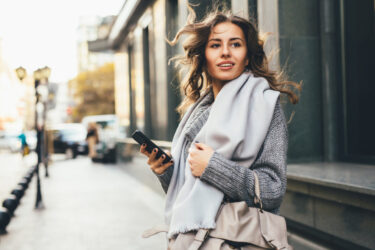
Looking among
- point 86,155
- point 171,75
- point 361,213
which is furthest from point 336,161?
point 86,155

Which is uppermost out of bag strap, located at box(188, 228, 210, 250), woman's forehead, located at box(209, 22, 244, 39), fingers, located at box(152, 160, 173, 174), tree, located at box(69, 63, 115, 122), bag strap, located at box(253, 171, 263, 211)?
tree, located at box(69, 63, 115, 122)

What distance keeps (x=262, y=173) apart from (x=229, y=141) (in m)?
0.21

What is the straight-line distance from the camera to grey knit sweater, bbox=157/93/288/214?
5.75ft

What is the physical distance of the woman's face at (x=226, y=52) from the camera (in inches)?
78.9

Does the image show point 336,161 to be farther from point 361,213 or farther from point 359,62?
point 361,213

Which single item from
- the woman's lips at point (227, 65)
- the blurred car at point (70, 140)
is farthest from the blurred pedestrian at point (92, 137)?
the woman's lips at point (227, 65)

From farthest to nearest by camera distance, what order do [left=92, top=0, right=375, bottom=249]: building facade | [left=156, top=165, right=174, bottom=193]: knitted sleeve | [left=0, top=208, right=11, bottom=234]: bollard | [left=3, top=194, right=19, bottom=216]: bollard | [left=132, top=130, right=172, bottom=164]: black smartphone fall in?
[left=3, top=194, right=19, bottom=216]: bollard → [left=0, top=208, right=11, bottom=234]: bollard → [left=92, top=0, right=375, bottom=249]: building facade → [left=156, top=165, right=174, bottom=193]: knitted sleeve → [left=132, top=130, right=172, bottom=164]: black smartphone

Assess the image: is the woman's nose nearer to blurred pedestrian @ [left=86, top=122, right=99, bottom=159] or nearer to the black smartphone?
the black smartphone

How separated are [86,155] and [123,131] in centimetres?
1037

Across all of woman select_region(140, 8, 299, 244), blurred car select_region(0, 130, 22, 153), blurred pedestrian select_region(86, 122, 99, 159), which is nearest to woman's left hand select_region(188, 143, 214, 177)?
woman select_region(140, 8, 299, 244)

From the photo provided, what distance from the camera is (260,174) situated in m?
1.78

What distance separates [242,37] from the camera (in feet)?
6.73

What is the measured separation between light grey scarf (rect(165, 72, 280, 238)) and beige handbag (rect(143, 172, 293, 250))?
0.13 feet

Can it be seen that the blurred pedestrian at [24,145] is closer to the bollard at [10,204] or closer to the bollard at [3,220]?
the bollard at [10,204]
